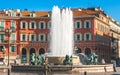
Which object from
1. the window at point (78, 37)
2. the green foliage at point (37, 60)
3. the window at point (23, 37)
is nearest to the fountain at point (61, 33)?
the green foliage at point (37, 60)

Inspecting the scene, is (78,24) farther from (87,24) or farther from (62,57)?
(62,57)

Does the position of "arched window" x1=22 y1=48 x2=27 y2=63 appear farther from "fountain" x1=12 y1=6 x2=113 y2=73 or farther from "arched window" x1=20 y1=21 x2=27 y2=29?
"fountain" x1=12 y1=6 x2=113 y2=73

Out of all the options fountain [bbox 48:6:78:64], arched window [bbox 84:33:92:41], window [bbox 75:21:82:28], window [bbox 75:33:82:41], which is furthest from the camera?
window [bbox 75:21:82:28]

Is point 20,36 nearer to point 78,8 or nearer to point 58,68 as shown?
point 78,8

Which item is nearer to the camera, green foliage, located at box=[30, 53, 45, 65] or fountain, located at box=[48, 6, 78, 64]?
green foliage, located at box=[30, 53, 45, 65]

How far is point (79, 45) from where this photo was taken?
3359 inches

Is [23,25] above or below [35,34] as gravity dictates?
above

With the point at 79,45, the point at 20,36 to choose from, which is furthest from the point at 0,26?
the point at 79,45

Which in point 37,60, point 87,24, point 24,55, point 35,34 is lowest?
point 24,55

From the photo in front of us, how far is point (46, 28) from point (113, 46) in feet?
89.4

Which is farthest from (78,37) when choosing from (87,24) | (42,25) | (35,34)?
(35,34)

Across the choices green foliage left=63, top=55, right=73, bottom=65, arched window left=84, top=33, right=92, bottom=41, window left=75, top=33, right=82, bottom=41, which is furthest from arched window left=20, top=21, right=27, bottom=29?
green foliage left=63, top=55, right=73, bottom=65

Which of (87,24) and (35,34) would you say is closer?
(87,24)

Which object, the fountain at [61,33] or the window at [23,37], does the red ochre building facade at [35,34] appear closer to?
the window at [23,37]
